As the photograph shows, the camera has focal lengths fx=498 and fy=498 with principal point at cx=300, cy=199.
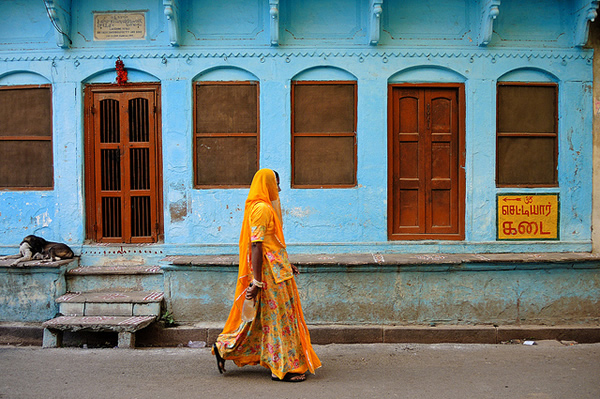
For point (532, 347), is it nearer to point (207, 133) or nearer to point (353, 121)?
point (353, 121)

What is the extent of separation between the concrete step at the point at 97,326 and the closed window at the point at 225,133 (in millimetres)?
1762

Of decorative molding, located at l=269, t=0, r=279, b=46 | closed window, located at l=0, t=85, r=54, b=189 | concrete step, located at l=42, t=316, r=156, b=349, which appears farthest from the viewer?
closed window, located at l=0, t=85, r=54, b=189

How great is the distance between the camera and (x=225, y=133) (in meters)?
6.12

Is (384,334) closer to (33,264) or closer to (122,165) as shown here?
(122,165)

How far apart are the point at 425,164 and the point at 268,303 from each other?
9.65 ft

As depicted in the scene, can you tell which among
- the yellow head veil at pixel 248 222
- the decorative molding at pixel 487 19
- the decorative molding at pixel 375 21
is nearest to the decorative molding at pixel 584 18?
the decorative molding at pixel 487 19

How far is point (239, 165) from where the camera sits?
6.13 metres

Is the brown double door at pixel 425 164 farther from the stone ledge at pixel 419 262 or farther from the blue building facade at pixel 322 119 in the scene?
the stone ledge at pixel 419 262

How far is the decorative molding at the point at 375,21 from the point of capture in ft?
18.9

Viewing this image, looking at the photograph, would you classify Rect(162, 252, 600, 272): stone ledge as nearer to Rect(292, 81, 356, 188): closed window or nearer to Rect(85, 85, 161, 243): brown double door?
Rect(85, 85, 161, 243): brown double door

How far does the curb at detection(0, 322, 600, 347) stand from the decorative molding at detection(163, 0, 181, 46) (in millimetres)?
3353

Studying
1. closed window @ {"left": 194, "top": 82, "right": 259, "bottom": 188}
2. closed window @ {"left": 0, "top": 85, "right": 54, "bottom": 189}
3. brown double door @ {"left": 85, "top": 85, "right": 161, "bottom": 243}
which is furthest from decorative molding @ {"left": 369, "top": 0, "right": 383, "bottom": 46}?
closed window @ {"left": 0, "top": 85, "right": 54, "bottom": 189}

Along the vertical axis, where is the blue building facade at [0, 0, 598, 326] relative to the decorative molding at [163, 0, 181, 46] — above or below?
below

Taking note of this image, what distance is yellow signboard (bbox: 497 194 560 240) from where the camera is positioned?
6051mm
